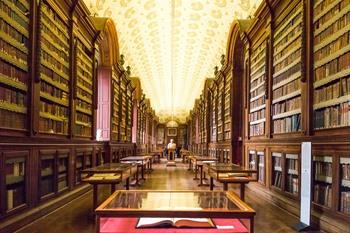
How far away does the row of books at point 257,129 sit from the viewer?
8426 mm

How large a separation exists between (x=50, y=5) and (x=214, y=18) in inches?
336

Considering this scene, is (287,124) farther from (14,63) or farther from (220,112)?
(220,112)

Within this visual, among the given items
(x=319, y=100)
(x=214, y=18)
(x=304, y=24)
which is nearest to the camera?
(x=319, y=100)

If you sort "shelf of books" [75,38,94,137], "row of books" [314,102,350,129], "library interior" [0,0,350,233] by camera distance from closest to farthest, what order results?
1. "library interior" [0,0,350,233]
2. "row of books" [314,102,350,129]
3. "shelf of books" [75,38,94,137]

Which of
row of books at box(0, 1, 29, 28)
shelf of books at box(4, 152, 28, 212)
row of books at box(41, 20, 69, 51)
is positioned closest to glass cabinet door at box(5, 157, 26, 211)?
shelf of books at box(4, 152, 28, 212)

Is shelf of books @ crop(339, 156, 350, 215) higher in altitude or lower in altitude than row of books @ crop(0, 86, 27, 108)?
lower

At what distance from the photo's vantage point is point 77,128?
836cm

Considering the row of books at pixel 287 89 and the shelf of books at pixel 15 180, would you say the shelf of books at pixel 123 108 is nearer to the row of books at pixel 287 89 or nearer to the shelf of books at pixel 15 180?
the row of books at pixel 287 89

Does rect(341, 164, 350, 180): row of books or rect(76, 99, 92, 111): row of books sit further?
rect(76, 99, 92, 111): row of books

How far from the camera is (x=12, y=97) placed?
4891 mm

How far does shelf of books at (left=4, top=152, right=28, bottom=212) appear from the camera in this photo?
185 inches

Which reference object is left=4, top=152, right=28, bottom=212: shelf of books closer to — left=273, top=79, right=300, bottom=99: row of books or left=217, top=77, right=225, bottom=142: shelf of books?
left=273, top=79, right=300, bottom=99: row of books

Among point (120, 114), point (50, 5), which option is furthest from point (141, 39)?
point (50, 5)

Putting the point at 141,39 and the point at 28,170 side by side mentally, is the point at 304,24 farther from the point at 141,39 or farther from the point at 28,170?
the point at 141,39
